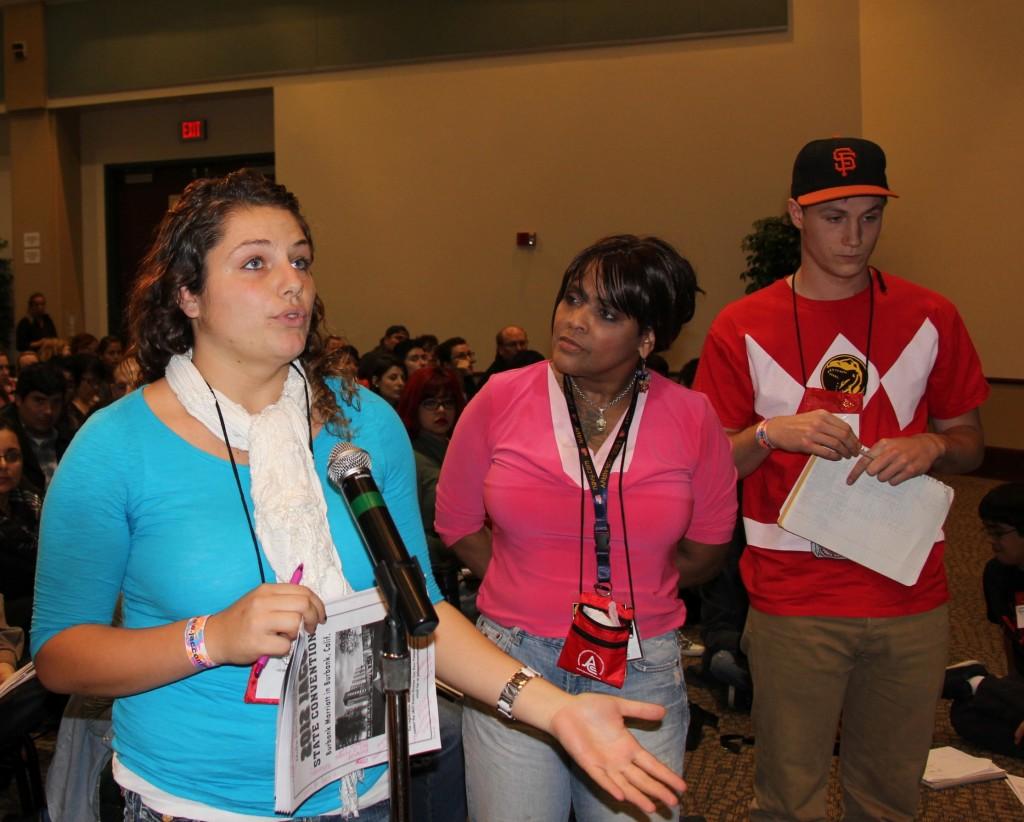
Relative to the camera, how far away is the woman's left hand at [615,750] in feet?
3.74

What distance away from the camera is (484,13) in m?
10.2

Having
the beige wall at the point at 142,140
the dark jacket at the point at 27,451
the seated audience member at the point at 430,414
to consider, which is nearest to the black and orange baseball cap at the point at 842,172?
the seated audience member at the point at 430,414

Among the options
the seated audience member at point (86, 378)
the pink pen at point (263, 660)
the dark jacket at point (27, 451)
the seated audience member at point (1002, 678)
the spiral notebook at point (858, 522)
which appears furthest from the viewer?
the seated audience member at point (86, 378)

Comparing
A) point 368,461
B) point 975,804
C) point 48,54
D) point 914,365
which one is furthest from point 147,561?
point 48,54

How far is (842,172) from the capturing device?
2266 mm

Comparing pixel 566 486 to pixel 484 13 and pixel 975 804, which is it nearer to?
pixel 975 804

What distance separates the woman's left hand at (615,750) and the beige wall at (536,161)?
8824mm

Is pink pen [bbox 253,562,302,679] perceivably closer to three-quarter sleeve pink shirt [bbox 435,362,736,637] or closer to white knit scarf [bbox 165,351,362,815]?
white knit scarf [bbox 165,351,362,815]

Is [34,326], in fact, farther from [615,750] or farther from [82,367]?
[615,750]

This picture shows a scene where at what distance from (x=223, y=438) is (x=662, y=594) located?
3.14ft

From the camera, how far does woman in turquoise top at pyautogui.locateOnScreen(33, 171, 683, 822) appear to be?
1238 millimetres

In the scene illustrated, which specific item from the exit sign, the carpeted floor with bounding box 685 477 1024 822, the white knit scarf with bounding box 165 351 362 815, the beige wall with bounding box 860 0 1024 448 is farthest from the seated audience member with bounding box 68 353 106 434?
the beige wall with bounding box 860 0 1024 448

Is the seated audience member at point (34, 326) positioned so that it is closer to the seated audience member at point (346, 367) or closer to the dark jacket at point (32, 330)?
the dark jacket at point (32, 330)

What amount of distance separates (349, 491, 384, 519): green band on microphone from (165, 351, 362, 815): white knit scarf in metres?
0.24
